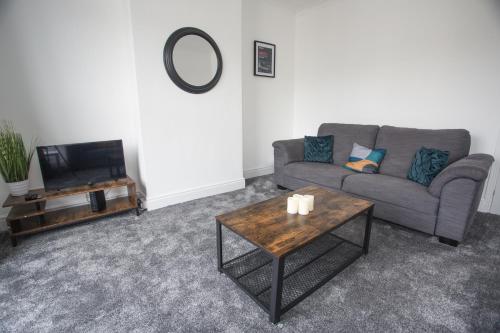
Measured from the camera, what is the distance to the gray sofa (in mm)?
1989

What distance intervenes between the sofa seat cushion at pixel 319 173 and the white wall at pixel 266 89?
99cm

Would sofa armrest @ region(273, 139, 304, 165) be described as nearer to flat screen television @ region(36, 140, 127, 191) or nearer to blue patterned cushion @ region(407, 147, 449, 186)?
blue patterned cushion @ region(407, 147, 449, 186)

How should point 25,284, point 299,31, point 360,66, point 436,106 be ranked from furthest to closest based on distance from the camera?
point 299,31 < point 360,66 < point 436,106 < point 25,284

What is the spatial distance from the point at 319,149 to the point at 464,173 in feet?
5.22

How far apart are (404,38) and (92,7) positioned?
348 centimetres

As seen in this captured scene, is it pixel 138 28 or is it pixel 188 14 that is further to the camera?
pixel 188 14

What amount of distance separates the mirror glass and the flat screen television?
106cm

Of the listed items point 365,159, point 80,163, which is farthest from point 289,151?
point 80,163

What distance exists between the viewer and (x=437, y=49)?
2824 mm

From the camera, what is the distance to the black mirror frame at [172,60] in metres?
2.68

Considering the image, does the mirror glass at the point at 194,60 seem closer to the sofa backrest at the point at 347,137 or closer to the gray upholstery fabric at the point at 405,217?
the sofa backrest at the point at 347,137

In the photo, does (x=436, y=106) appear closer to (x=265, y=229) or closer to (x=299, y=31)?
(x=299, y=31)

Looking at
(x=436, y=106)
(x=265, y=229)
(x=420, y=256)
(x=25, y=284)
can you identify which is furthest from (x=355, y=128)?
(x=25, y=284)

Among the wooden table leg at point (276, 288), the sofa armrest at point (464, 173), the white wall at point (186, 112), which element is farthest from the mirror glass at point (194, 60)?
the sofa armrest at point (464, 173)
